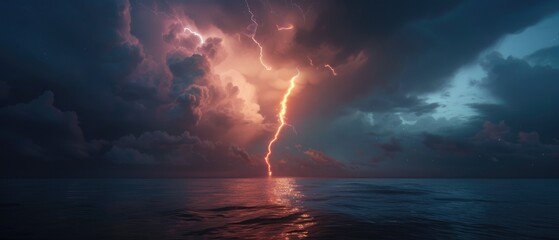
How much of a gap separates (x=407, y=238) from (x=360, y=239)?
405 cm

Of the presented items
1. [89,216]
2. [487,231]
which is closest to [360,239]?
[487,231]

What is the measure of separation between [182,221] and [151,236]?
764 centimetres

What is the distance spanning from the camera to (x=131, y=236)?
24.3 metres

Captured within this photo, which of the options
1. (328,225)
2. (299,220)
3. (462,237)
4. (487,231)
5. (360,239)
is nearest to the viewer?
(360,239)

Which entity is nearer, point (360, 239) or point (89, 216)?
point (360, 239)

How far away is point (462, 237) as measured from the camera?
25484 mm

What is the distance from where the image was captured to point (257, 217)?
115ft

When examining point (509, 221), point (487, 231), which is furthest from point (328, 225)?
point (509, 221)

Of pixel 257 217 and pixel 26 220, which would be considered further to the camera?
pixel 257 217

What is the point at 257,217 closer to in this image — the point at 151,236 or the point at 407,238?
the point at 151,236

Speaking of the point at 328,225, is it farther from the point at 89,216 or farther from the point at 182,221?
the point at 89,216

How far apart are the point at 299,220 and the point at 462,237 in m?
15.1

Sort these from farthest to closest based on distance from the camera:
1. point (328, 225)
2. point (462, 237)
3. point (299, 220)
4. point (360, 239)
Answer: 1. point (299, 220)
2. point (328, 225)
3. point (462, 237)
4. point (360, 239)

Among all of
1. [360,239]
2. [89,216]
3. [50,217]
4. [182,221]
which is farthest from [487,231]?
[50,217]
